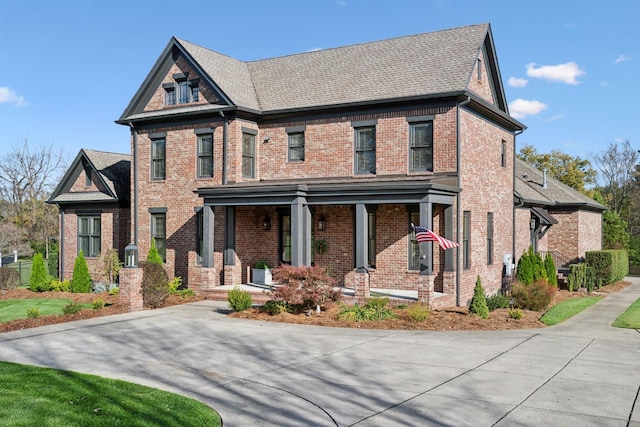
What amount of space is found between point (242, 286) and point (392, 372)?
1262 centimetres

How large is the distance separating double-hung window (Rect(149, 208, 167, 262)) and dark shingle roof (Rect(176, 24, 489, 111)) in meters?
5.88

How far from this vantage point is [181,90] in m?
25.2

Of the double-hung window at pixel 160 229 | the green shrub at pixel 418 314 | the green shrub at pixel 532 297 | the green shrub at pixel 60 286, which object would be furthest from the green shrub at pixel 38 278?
the green shrub at pixel 532 297

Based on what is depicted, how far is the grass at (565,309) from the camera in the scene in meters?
17.6

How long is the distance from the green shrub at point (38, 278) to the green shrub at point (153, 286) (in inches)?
→ 351

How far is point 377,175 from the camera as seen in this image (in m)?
21.8

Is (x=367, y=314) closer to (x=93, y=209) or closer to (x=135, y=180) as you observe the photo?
(x=135, y=180)

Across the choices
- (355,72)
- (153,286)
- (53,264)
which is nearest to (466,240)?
(355,72)

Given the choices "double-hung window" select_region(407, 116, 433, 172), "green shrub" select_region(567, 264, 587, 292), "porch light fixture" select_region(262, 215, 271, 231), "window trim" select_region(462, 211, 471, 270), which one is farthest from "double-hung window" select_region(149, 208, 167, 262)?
"green shrub" select_region(567, 264, 587, 292)

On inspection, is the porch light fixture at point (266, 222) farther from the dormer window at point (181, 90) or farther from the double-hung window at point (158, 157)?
the dormer window at point (181, 90)

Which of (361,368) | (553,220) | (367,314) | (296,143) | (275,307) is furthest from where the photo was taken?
(553,220)

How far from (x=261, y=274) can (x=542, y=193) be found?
15.8 meters

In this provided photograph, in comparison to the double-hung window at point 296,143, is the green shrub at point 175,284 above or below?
below

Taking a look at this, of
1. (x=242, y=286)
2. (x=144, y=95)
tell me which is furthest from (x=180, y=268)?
(x=144, y=95)
